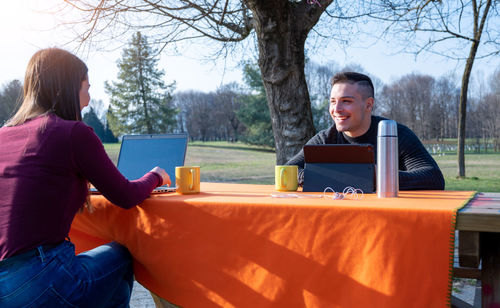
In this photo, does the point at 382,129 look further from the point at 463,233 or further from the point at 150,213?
the point at 150,213

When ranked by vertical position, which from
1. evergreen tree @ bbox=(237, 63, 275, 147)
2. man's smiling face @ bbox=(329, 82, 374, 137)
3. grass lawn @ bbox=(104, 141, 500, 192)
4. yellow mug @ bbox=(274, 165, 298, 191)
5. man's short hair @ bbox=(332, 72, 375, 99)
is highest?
evergreen tree @ bbox=(237, 63, 275, 147)

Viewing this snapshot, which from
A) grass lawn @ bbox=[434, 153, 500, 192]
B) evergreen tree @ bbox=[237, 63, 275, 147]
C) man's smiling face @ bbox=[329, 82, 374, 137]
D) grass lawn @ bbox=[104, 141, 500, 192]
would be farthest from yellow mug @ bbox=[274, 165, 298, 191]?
evergreen tree @ bbox=[237, 63, 275, 147]

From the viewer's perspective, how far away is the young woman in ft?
4.61

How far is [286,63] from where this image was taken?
4.68 metres

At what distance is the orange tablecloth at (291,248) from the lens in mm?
1310

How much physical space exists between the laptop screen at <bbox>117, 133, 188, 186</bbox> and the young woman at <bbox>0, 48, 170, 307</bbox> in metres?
0.50

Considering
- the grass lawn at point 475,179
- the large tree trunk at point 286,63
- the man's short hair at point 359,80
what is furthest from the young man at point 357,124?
the grass lawn at point 475,179

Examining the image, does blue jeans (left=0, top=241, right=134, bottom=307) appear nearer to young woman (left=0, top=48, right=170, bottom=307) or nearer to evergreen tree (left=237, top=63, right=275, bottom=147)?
young woman (left=0, top=48, right=170, bottom=307)

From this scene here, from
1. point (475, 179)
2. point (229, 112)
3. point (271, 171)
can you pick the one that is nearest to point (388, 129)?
point (475, 179)

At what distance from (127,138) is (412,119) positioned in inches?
1944

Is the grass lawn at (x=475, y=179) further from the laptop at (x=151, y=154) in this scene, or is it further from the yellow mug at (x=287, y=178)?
the laptop at (x=151, y=154)

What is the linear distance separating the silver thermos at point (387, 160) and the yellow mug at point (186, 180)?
2.90 ft

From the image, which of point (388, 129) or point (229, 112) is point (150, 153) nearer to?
point (388, 129)

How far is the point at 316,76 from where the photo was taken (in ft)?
159
